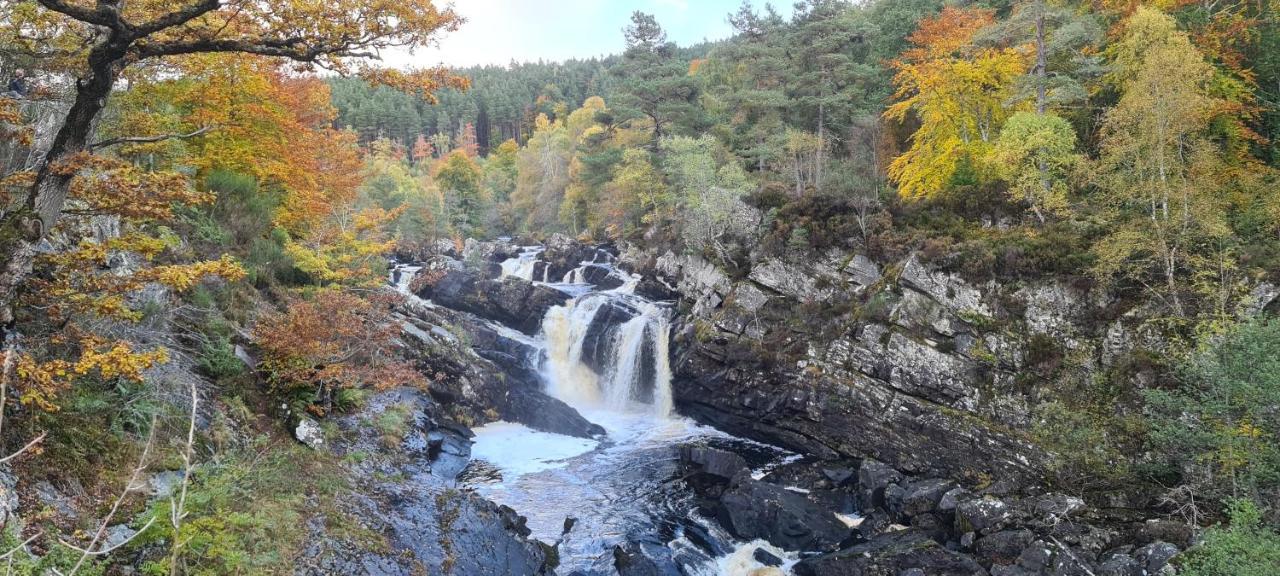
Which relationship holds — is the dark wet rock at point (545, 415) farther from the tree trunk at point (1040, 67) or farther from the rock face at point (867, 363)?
the tree trunk at point (1040, 67)

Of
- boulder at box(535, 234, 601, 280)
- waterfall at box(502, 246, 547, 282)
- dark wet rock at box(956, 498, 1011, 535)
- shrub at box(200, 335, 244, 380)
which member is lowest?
dark wet rock at box(956, 498, 1011, 535)

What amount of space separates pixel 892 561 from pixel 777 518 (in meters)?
2.83

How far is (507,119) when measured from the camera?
9581 centimetres

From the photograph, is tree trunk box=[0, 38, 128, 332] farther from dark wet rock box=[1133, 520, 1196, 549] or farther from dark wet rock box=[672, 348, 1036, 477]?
dark wet rock box=[672, 348, 1036, 477]

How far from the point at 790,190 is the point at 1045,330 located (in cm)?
1253

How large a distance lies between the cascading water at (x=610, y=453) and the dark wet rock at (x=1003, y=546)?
4.16 metres

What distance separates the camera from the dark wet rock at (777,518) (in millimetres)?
15031

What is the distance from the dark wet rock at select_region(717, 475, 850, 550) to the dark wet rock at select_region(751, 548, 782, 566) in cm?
56

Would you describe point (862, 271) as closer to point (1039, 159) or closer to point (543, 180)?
point (1039, 159)

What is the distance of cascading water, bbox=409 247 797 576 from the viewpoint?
48.3 ft

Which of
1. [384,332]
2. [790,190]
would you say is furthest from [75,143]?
[790,190]

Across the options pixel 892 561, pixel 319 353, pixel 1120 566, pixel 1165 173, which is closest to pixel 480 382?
pixel 319 353

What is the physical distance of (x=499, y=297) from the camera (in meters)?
31.1

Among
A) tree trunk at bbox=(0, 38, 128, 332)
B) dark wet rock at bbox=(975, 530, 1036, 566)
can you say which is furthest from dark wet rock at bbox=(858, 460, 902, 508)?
tree trunk at bbox=(0, 38, 128, 332)
